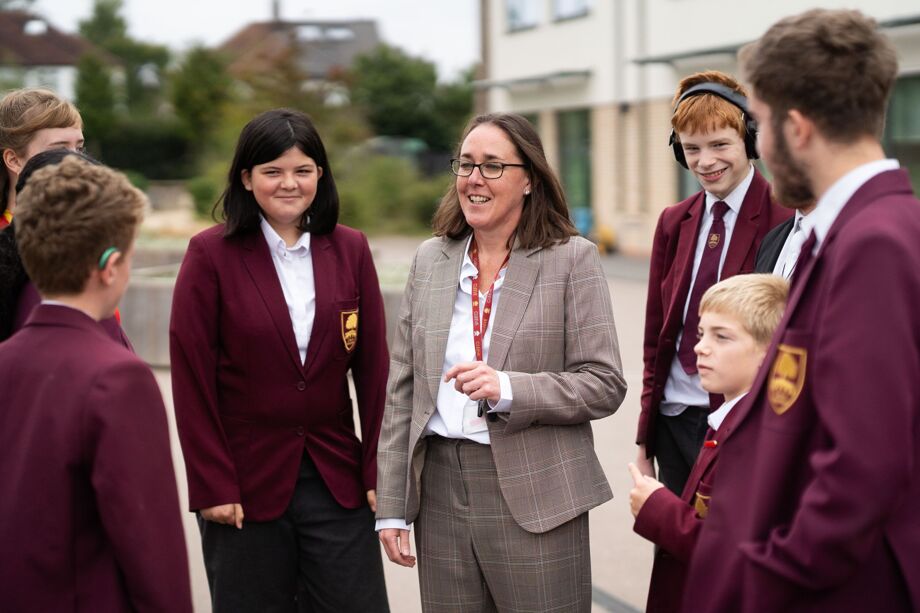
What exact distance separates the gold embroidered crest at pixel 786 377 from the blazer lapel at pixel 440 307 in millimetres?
1276

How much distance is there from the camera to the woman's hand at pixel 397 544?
3285mm

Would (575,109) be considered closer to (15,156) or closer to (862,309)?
(15,156)

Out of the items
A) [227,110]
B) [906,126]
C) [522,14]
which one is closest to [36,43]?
[227,110]

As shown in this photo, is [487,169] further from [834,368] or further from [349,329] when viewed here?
[834,368]

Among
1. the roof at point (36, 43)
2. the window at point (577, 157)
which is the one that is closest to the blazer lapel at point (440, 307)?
the window at point (577, 157)

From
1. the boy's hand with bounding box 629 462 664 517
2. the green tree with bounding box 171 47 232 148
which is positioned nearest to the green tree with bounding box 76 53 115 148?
the green tree with bounding box 171 47 232 148

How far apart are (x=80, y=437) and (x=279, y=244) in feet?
4.69

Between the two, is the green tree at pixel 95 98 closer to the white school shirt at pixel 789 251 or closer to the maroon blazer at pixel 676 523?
the white school shirt at pixel 789 251

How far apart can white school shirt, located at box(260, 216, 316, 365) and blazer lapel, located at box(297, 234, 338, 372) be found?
0.05 feet

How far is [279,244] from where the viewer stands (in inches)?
139

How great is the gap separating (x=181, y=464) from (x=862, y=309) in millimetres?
5882

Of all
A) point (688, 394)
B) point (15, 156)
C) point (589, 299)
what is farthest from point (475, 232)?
point (15, 156)

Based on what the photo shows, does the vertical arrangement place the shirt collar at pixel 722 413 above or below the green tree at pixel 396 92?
below

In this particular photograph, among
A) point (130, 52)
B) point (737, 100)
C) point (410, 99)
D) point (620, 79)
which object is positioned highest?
point (130, 52)
